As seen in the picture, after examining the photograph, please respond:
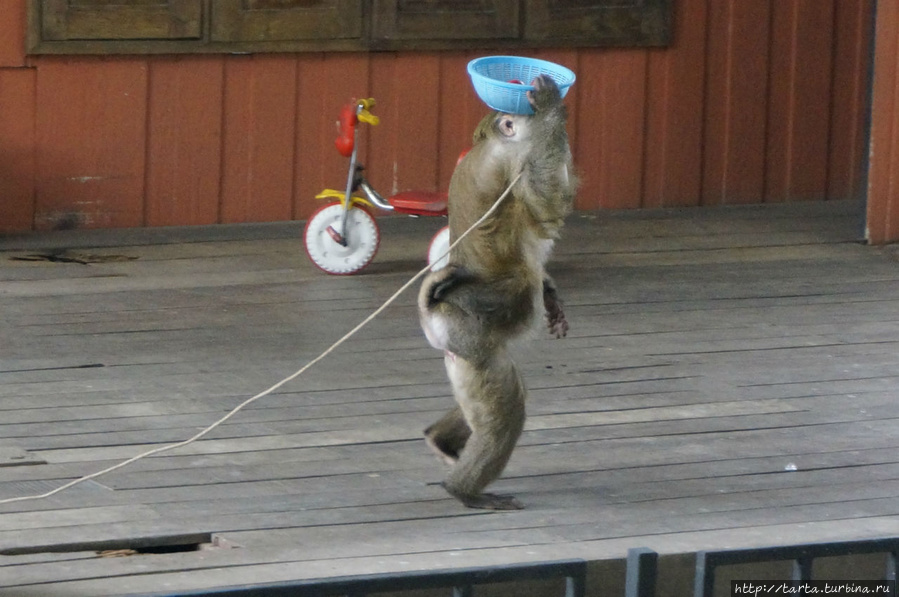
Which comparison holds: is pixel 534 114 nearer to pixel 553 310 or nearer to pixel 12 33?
pixel 553 310

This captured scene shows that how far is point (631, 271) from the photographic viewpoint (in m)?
6.81

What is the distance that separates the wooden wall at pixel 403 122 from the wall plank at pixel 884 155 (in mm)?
941

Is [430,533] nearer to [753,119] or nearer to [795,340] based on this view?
[795,340]

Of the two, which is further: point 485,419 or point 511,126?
point 485,419

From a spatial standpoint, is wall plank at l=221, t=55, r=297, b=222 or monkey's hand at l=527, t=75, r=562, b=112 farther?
wall plank at l=221, t=55, r=297, b=222

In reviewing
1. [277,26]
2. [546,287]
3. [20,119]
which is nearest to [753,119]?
[277,26]

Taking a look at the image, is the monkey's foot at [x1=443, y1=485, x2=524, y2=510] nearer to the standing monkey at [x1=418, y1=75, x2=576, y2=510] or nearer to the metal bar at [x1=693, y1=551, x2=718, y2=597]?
the standing monkey at [x1=418, y1=75, x2=576, y2=510]

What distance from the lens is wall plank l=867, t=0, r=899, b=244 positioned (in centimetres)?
740

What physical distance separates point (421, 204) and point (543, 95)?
9.58ft

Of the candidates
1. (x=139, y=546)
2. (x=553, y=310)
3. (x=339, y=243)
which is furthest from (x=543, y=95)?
(x=339, y=243)

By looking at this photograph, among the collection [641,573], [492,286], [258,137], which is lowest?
[641,573]

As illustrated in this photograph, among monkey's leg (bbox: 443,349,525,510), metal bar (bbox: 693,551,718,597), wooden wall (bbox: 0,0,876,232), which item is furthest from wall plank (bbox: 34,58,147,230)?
metal bar (bbox: 693,551,718,597)

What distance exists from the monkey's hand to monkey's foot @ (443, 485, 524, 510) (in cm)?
102

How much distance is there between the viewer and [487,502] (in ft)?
12.8
